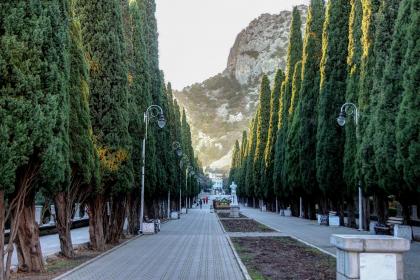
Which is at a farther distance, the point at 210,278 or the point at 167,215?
the point at 167,215

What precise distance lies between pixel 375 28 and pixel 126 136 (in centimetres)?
1519

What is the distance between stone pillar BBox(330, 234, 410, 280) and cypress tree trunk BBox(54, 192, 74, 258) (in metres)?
10.9

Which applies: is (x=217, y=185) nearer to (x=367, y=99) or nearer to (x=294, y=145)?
(x=294, y=145)

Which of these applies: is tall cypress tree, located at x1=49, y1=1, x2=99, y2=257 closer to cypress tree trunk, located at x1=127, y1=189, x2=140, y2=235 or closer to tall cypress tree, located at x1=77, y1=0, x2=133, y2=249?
tall cypress tree, located at x1=77, y1=0, x2=133, y2=249

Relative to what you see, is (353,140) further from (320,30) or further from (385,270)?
(385,270)

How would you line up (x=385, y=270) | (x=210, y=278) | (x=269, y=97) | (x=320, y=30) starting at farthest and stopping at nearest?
(x=269, y=97) → (x=320, y=30) → (x=210, y=278) → (x=385, y=270)

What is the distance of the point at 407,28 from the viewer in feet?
67.8

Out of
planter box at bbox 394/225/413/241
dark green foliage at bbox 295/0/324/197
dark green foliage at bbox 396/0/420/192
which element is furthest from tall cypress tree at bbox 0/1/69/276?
dark green foliage at bbox 295/0/324/197

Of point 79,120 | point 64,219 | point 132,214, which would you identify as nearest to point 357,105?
point 132,214

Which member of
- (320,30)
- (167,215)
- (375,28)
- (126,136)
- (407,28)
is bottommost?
(167,215)

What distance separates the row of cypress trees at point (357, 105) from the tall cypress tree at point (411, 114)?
0.04 m

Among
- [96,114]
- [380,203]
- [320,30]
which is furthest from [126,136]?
[320,30]

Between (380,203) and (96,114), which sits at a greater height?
(96,114)

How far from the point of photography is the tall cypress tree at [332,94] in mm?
35375
